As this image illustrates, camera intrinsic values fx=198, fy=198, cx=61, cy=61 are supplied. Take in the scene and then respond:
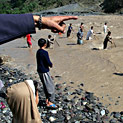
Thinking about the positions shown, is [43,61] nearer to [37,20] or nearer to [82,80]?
[82,80]

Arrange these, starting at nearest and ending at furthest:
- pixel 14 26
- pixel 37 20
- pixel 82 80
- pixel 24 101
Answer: pixel 14 26, pixel 37 20, pixel 24 101, pixel 82 80

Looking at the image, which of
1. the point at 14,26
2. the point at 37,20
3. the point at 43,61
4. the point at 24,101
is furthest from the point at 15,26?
the point at 43,61

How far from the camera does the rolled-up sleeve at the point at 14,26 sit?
1.24 meters

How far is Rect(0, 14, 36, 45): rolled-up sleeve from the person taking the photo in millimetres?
1237

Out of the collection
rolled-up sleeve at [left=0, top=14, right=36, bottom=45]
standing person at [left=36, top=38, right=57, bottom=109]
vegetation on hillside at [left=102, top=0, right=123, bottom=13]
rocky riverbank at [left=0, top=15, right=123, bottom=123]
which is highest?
vegetation on hillside at [left=102, top=0, right=123, bottom=13]

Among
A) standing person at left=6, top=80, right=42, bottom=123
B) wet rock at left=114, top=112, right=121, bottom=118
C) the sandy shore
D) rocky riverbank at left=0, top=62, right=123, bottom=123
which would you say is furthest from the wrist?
the sandy shore

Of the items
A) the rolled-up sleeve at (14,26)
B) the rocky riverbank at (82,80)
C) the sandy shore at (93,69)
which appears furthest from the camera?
the sandy shore at (93,69)

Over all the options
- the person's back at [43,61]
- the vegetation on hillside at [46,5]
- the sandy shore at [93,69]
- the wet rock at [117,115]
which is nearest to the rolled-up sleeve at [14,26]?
the person's back at [43,61]

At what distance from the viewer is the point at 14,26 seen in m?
1.26

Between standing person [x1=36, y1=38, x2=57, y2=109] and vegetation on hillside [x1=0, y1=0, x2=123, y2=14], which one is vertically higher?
vegetation on hillside [x1=0, y1=0, x2=123, y2=14]

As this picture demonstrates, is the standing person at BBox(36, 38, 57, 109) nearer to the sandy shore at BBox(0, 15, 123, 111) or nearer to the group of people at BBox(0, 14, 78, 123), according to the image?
the group of people at BBox(0, 14, 78, 123)

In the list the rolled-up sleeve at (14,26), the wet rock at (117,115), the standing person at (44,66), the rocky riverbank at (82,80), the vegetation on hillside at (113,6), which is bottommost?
the wet rock at (117,115)

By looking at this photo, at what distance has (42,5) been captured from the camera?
63156 millimetres

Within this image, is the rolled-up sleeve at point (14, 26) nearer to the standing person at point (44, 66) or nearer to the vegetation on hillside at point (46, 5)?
the standing person at point (44, 66)
